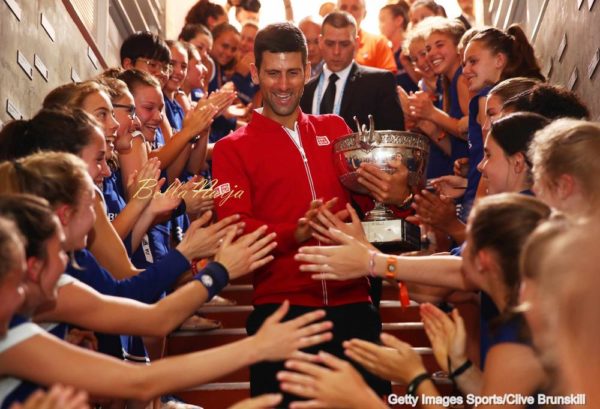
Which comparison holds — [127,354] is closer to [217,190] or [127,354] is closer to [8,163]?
[217,190]

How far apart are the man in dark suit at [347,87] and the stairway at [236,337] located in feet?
3.41

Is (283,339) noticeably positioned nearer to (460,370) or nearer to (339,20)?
(460,370)

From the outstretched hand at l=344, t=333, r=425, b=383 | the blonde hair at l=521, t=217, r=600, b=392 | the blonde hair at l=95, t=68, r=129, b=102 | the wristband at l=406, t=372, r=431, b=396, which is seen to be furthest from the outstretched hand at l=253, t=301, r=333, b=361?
the blonde hair at l=95, t=68, r=129, b=102

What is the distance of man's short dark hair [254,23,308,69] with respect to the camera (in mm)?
3936

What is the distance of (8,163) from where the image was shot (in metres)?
2.90

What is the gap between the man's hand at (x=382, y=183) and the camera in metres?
3.68

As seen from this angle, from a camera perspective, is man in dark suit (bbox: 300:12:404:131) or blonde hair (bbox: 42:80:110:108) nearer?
blonde hair (bbox: 42:80:110:108)

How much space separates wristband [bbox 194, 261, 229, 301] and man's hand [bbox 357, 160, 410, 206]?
767 millimetres

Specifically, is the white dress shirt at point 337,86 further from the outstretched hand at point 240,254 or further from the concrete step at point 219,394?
the outstretched hand at point 240,254

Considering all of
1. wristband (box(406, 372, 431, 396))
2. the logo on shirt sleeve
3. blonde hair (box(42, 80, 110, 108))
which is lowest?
wristband (box(406, 372, 431, 396))

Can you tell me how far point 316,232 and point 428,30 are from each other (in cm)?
305

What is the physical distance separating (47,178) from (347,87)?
11.4 feet

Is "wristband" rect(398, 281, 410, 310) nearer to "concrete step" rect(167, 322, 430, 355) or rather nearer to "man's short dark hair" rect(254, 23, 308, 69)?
"man's short dark hair" rect(254, 23, 308, 69)

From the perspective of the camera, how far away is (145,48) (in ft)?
18.1
